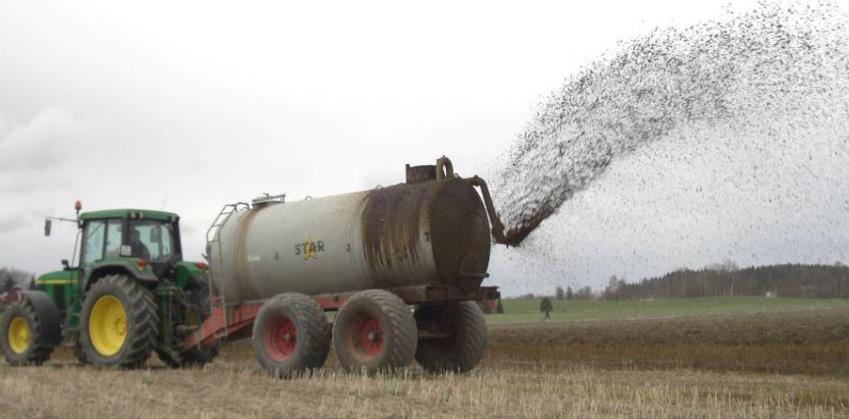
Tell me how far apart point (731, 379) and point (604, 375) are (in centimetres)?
183

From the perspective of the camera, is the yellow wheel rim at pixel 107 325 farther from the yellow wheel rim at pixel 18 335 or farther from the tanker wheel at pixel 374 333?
the tanker wheel at pixel 374 333

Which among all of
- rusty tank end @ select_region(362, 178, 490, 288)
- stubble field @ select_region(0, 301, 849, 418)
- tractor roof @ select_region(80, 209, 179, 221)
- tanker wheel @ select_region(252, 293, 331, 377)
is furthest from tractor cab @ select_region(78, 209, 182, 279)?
rusty tank end @ select_region(362, 178, 490, 288)

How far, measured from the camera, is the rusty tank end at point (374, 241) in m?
12.1

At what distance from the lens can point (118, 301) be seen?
14.1 m

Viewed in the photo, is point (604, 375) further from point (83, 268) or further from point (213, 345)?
point (83, 268)

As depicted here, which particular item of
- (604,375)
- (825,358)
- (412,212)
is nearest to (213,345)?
(412,212)

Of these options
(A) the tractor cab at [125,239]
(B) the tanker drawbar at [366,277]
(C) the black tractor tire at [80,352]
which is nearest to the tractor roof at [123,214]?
(A) the tractor cab at [125,239]

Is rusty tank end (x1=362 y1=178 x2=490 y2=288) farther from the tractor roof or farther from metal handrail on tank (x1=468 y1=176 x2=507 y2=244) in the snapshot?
the tractor roof

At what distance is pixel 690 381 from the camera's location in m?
11.9

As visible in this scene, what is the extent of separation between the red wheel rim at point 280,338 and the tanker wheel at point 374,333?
947 mm

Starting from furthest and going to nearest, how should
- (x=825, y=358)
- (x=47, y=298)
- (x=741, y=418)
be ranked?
(x=825, y=358), (x=47, y=298), (x=741, y=418)

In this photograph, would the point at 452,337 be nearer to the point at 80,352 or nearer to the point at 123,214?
the point at 123,214

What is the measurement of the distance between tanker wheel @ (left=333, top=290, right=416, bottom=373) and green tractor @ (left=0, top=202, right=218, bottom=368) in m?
3.51

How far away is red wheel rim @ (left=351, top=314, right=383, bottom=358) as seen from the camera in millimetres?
11844
